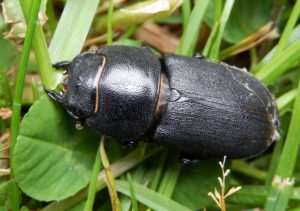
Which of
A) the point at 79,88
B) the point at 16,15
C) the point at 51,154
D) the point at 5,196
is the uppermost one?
the point at 16,15

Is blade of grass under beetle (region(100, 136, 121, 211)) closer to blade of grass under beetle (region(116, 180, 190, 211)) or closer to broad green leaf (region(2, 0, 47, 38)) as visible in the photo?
blade of grass under beetle (region(116, 180, 190, 211))

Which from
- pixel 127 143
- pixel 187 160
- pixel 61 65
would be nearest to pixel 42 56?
pixel 61 65

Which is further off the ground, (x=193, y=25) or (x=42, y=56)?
(x=193, y=25)

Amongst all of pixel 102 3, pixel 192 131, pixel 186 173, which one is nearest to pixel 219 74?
pixel 192 131

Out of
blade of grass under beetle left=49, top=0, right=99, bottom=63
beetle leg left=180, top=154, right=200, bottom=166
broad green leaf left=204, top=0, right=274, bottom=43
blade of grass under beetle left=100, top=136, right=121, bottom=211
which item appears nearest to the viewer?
blade of grass under beetle left=100, top=136, right=121, bottom=211

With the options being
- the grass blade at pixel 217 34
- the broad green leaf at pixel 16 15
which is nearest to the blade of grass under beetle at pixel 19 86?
the broad green leaf at pixel 16 15

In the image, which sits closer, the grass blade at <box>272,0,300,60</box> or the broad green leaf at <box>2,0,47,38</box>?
the broad green leaf at <box>2,0,47,38</box>

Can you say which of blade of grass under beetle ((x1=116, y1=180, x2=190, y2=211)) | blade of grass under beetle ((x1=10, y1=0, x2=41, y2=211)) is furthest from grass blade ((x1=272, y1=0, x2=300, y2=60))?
blade of grass under beetle ((x1=10, y1=0, x2=41, y2=211))

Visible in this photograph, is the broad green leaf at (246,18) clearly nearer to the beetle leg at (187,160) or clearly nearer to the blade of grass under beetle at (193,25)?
the blade of grass under beetle at (193,25)

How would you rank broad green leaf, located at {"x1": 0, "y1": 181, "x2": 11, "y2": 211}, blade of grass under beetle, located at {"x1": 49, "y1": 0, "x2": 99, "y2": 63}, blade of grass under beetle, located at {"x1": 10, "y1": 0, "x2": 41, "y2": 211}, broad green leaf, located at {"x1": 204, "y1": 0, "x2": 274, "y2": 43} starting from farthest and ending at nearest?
1. broad green leaf, located at {"x1": 204, "y1": 0, "x2": 274, "y2": 43}
2. blade of grass under beetle, located at {"x1": 49, "y1": 0, "x2": 99, "y2": 63}
3. broad green leaf, located at {"x1": 0, "y1": 181, "x2": 11, "y2": 211}
4. blade of grass under beetle, located at {"x1": 10, "y1": 0, "x2": 41, "y2": 211}

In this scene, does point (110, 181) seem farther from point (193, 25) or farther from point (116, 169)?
point (193, 25)
